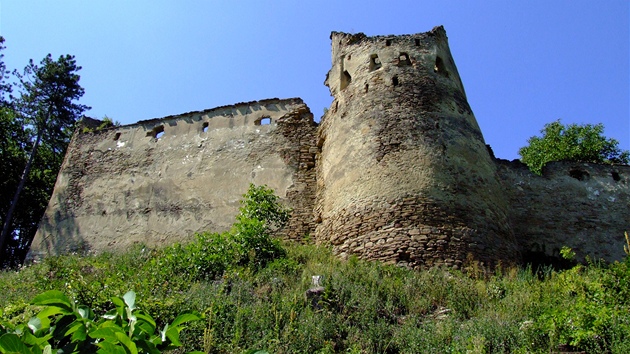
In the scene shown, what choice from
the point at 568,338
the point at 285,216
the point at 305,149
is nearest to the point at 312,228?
the point at 285,216

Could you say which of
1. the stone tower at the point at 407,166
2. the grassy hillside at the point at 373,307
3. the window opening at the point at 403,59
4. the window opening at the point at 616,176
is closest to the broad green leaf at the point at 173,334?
the grassy hillside at the point at 373,307

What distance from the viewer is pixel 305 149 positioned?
15.8 metres

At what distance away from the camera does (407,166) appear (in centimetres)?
1216

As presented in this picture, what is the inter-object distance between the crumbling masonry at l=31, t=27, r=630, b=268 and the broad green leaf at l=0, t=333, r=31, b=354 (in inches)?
332

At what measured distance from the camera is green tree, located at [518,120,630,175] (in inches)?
944

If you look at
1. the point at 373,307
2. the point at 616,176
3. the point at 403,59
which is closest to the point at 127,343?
the point at 373,307

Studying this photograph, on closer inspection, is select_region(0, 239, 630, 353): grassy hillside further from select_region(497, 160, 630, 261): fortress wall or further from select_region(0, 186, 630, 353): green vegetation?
select_region(497, 160, 630, 261): fortress wall

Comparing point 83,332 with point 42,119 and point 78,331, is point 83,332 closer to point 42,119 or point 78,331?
point 78,331

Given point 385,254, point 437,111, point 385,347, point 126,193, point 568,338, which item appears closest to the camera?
point 568,338

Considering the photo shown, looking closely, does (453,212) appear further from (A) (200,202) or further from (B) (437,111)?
(A) (200,202)

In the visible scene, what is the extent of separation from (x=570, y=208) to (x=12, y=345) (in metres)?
14.4

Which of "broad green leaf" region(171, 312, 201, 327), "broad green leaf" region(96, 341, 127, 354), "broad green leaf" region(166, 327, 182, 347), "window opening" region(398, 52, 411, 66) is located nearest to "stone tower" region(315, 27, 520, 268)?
A: "window opening" region(398, 52, 411, 66)

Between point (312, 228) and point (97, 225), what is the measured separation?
651 cm

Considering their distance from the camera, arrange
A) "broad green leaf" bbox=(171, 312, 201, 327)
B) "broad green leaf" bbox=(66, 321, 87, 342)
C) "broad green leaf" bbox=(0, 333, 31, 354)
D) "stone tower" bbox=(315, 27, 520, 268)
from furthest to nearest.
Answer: "stone tower" bbox=(315, 27, 520, 268)
"broad green leaf" bbox=(171, 312, 201, 327)
"broad green leaf" bbox=(66, 321, 87, 342)
"broad green leaf" bbox=(0, 333, 31, 354)
